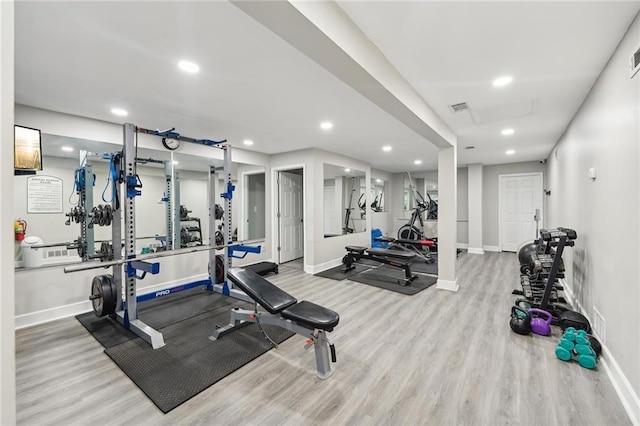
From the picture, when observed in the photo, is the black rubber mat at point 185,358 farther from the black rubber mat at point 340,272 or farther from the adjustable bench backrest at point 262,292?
the black rubber mat at point 340,272

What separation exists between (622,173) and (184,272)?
5.23 metres

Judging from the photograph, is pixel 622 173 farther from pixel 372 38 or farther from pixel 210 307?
pixel 210 307

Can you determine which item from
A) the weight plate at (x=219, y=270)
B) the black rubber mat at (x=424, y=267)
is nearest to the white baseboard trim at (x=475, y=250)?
the black rubber mat at (x=424, y=267)

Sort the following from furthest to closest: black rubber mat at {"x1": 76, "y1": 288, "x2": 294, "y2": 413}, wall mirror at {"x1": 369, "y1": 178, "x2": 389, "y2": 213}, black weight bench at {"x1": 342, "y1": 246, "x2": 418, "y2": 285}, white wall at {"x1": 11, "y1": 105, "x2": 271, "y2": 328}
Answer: wall mirror at {"x1": 369, "y1": 178, "x2": 389, "y2": 213}
black weight bench at {"x1": 342, "y1": 246, "x2": 418, "y2": 285}
white wall at {"x1": 11, "y1": 105, "x2": 271, "y2": 328}
black rubber mat at {"x1": 76, "y1": 288, "x2": 294, "y2": 413}

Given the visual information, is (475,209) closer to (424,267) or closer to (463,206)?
(463,206)

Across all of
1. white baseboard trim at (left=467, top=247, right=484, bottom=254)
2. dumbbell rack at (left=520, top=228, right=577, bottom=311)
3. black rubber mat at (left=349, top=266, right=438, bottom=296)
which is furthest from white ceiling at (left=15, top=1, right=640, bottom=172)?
white baseboard trim at (left=467, top=247, right=484, bottom=254)

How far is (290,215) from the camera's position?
6.24 m

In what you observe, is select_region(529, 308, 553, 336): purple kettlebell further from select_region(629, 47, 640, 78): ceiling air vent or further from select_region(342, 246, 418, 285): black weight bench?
select_region(629, 47, 640, 78): ceiling air vent

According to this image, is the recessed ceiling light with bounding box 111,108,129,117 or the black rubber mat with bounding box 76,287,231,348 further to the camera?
the recessed ceiling light with bounding box 111,108,129,117

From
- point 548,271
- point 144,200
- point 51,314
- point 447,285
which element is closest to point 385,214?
point 447,285

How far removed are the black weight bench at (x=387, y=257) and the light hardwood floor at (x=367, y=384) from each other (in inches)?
58.9

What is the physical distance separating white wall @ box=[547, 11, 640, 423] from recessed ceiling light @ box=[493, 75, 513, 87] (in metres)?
0.65

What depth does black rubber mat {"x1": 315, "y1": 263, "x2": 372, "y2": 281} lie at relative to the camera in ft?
16.0

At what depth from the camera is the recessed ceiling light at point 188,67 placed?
2111mm
